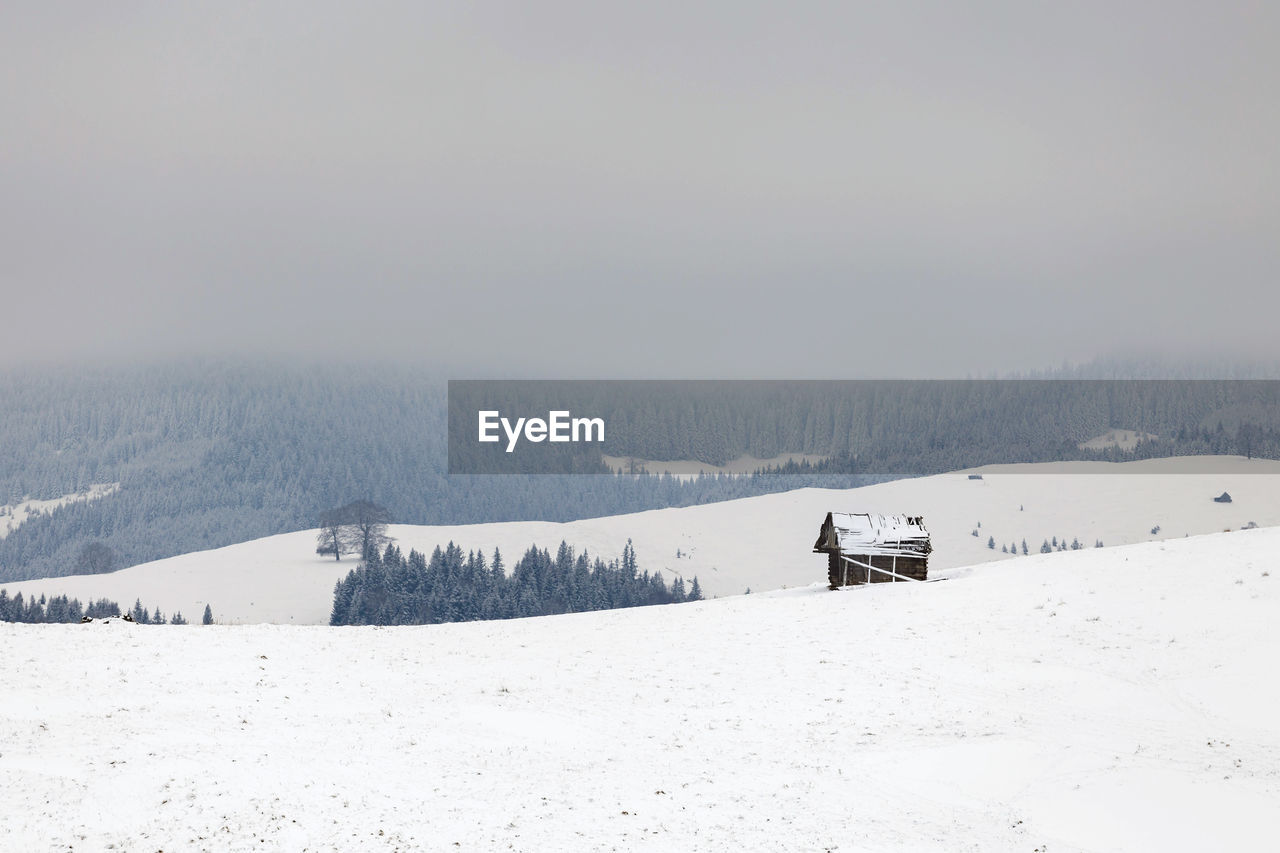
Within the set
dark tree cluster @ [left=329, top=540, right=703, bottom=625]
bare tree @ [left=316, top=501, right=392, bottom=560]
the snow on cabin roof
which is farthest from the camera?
bare tree @ [left=316, top=501, right=392, bottom=560]

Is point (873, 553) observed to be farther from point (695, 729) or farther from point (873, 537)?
point (695, 729)

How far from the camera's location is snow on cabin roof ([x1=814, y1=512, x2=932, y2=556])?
46375mm

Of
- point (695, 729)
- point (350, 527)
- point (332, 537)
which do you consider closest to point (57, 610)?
point (332, 537)

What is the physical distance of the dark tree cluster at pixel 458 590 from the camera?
12419cm

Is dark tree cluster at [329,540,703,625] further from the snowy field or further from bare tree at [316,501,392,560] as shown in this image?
the snowy field

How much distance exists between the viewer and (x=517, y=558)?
606 ft

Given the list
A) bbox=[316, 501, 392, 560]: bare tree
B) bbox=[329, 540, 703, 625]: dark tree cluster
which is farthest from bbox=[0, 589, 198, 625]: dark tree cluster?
bbox=[316, 501, 392, 560]: bare tree

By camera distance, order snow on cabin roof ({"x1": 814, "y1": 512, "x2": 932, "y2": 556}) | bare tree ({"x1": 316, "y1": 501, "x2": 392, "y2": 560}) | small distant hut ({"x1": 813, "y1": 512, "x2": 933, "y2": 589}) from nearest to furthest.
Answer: small distant hut ({"x1": 813, "y1": 512, "x2": 933, "y2": 589}), snow on cabin roof ({"x1": 814, "y1": 512, "x2": 932, "y2": 556}), bare tree ({"x1": 316, "y1": 501, "x2": 392, "y2": 560})

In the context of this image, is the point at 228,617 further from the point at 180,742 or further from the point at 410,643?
the point at 180,742

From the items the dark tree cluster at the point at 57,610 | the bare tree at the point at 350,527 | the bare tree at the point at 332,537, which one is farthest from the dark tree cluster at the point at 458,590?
the bare tree at the point at 332,537

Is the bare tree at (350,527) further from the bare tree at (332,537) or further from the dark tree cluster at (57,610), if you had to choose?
the dark tree cluster at (57,610)

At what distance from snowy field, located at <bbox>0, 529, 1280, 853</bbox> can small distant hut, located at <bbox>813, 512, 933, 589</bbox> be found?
913 cm

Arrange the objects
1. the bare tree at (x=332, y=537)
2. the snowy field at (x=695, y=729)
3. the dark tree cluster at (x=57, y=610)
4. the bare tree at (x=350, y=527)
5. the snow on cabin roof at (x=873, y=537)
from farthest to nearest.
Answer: the bare tree at (x=332, y=537)
the bare tree at (x=350, y=527)
the dark tree cluster at (x=57, y=610)
the snow on cabin roof at (x=873, y=537)
the snowy field at (x=695, y=729)

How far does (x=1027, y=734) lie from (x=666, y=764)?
350 inches
